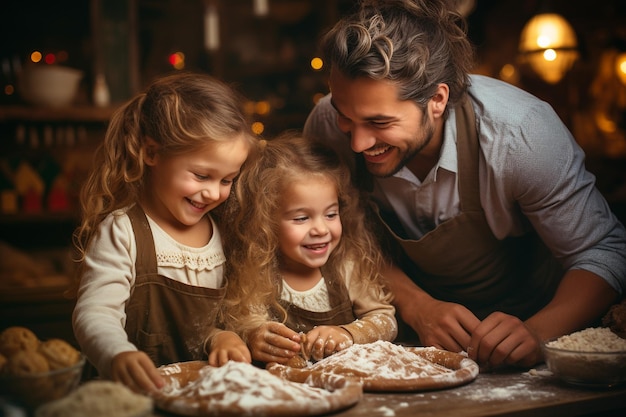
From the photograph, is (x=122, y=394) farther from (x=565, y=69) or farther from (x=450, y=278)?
(x=565, y=69)

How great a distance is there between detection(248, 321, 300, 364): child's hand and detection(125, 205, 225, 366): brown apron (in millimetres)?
140

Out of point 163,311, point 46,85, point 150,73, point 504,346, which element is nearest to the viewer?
point 504,346

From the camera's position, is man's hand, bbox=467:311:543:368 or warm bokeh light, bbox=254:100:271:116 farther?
warm bokeh light, bbox=254:100:271:116

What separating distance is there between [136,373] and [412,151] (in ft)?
2.81

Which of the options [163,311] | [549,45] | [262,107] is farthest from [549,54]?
[163,311]

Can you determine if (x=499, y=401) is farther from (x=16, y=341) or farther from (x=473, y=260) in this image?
(x=16, y=341)

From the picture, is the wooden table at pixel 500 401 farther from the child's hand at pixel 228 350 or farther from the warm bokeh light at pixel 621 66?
the warm bokeh light at pixel 621 66

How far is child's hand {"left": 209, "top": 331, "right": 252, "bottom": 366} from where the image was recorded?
1.46 meters

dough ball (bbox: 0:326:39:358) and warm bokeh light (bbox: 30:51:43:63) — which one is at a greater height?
warm bokeh light (bbox: 30:51:43:63)

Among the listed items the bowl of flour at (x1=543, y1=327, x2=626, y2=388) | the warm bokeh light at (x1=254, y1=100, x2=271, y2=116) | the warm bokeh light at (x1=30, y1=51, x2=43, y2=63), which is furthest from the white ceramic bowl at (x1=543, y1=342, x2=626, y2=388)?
the warm bokeh light at (x1=254, y1=100, x2=271, y2=116)

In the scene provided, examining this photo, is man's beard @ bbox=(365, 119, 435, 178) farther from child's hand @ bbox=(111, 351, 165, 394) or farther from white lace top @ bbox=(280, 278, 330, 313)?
child's hand @ bbox=(111, 351, 165, 394)

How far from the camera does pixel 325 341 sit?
1575mm

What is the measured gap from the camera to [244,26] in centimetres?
488

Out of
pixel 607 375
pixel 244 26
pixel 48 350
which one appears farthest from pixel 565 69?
pixel 48 350
